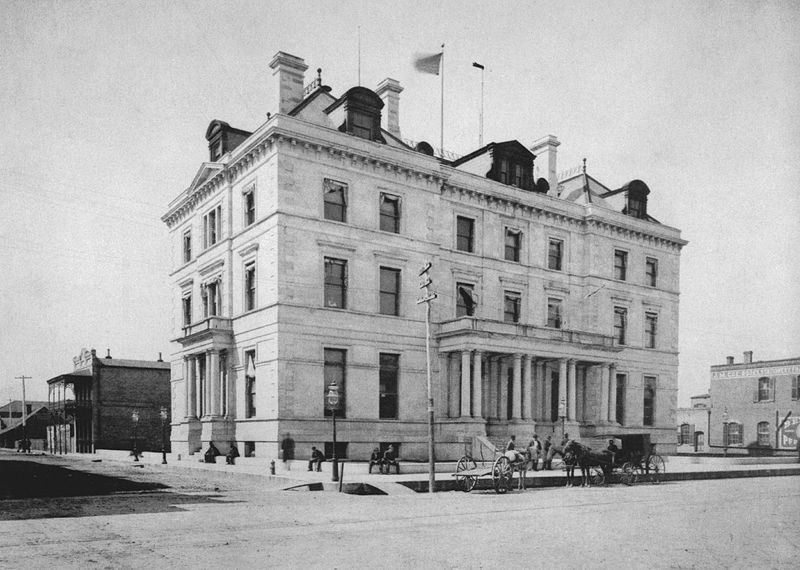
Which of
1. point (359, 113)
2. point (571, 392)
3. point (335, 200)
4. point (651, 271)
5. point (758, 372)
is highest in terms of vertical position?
point (359, 113)

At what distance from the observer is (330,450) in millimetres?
30875

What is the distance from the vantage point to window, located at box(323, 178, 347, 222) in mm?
31656

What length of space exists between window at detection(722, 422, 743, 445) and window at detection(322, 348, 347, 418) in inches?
1566

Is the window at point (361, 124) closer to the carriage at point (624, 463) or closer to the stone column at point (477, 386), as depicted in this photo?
the stone column at point (477, 386)

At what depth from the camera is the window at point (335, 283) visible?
3164 centimetres

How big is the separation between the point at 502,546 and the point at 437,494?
883 cm

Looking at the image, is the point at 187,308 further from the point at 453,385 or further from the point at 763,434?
the point at 763,434

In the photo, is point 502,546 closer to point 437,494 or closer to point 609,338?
point 437,494

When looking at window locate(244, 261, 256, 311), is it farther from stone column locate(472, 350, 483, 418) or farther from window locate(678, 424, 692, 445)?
window locate(678, 424, 692, 445)

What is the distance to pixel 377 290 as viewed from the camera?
108 feet

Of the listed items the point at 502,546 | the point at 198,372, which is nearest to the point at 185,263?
the point at 198,372

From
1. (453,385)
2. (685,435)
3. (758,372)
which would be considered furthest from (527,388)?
(685,435)

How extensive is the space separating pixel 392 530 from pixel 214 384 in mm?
22780

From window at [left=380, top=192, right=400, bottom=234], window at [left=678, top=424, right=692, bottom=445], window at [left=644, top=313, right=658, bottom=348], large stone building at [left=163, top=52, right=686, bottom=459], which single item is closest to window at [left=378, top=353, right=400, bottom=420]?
large stone building at [left=163, top=52, right=686, bottom=459]
